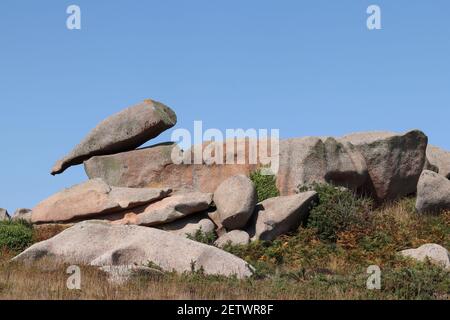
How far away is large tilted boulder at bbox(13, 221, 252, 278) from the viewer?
60.4ft

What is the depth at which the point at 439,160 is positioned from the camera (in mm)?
34812

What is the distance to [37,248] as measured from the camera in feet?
66.6

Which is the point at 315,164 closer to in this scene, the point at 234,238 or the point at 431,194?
the point at 431,194

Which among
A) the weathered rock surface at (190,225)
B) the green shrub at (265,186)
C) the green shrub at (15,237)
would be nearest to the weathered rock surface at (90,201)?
the weathered rock surface at (190,225)

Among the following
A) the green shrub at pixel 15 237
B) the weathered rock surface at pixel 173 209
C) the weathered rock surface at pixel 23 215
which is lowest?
the weathered rock surface at pixel 23 215

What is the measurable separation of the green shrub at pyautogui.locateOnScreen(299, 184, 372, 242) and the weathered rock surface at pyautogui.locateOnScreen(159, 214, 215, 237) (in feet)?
10.7

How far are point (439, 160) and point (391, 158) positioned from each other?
5.86m

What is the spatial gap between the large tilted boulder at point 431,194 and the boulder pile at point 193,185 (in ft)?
0.12

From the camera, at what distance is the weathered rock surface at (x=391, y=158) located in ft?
97.6

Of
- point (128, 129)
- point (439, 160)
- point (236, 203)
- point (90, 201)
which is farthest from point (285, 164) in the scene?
point (439, 160)

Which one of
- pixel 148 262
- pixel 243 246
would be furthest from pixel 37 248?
pixel 243 246

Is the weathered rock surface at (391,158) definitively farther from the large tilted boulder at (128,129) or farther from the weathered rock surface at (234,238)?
the weathered rock surface at (234,238)

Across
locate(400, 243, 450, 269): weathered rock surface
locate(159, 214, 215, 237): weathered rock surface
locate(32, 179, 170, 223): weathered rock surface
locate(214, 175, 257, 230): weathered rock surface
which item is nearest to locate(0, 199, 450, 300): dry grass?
locate(400, 243, 450, 269): weathered rock surface
